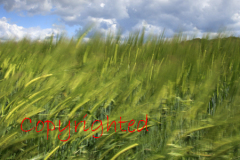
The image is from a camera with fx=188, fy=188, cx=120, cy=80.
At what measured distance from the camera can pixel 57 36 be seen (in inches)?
71.5

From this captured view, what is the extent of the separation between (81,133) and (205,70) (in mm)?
813

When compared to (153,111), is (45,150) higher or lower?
lower

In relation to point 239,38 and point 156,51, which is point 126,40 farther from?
point 239,38

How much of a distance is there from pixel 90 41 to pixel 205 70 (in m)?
0.80

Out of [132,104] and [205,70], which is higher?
[205,70]

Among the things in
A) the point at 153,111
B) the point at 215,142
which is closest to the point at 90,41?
the point at 153,111

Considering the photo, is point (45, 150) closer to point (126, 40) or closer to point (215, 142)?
point (215, 142)

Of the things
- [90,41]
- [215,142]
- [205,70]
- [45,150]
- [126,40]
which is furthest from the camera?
[126,40]

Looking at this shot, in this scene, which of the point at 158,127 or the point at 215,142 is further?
the point at 158,127

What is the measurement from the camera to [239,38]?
6.59ft

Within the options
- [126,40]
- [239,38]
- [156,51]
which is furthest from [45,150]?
[239,38]

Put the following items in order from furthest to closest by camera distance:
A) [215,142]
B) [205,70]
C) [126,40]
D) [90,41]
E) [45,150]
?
[126,40], [90,41], [205,70], [45,150], [215,142]

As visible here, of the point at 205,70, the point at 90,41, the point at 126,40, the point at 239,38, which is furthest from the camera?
the point at 239,38

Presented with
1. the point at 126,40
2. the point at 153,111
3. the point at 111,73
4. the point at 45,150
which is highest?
the point at 126,40
